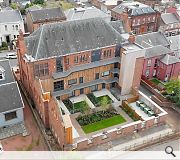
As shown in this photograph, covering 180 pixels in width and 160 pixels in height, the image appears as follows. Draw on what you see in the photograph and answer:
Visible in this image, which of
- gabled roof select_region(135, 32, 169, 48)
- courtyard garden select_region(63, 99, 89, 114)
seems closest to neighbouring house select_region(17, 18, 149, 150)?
courtyard garden select_region(63, 99, 89, 114)

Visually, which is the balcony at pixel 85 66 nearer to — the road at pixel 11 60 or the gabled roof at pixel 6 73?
the gabled roof at pixel 6 73

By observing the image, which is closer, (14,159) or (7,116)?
(14,159)

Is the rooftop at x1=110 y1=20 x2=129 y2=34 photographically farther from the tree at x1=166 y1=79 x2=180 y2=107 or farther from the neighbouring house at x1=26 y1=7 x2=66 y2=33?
the neighbouring house at x1=26 y1=7 x2=66 y2=33

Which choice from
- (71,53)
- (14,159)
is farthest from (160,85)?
(14,159)

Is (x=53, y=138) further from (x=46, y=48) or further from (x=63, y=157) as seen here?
(x=46, y=48)

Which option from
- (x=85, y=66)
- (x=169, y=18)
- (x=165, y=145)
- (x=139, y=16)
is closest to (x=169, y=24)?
(x=169, y=18)

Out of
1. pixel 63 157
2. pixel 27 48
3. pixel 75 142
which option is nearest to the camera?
pixel 63 157

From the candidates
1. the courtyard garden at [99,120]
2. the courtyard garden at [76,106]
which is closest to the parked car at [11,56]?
the courtyard garden at [76,106]
